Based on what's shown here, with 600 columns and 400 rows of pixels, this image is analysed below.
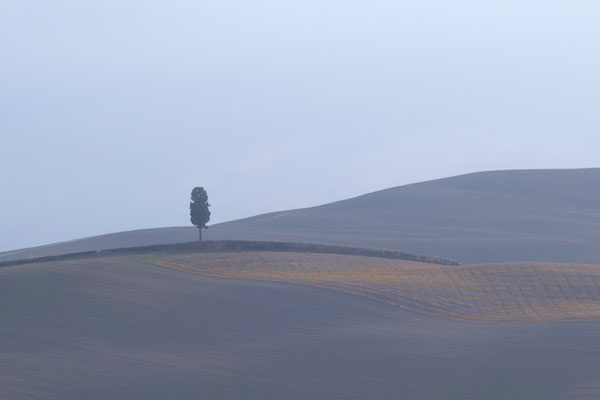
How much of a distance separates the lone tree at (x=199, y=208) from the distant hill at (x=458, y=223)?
1586 centimetres

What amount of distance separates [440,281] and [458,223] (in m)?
35.8

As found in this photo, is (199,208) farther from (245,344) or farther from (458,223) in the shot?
(458,223)

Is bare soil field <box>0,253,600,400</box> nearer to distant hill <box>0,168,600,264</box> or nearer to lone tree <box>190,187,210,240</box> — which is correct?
lone tree <box>190,187,210,240</box>

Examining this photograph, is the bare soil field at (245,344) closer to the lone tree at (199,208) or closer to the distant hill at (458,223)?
the lone tree at (199,208)

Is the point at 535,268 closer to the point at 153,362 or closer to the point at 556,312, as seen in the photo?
the point at 556,312

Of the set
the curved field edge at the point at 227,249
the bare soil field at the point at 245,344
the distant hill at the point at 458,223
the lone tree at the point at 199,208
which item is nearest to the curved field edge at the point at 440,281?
the bare soil field at the point at 245,344

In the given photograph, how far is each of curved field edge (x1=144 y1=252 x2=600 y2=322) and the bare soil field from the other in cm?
89

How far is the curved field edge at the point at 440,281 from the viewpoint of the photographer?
2411 centimetres

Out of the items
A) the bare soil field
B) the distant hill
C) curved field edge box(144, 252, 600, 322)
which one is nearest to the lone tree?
curved field edge box(144, 252, 600, 322)

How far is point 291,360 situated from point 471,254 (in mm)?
32517

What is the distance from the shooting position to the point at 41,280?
74.6 feet

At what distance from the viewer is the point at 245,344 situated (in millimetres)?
19031

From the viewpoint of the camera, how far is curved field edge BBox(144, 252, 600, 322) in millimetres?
24109

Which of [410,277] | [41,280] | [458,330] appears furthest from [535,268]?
[41,280]
